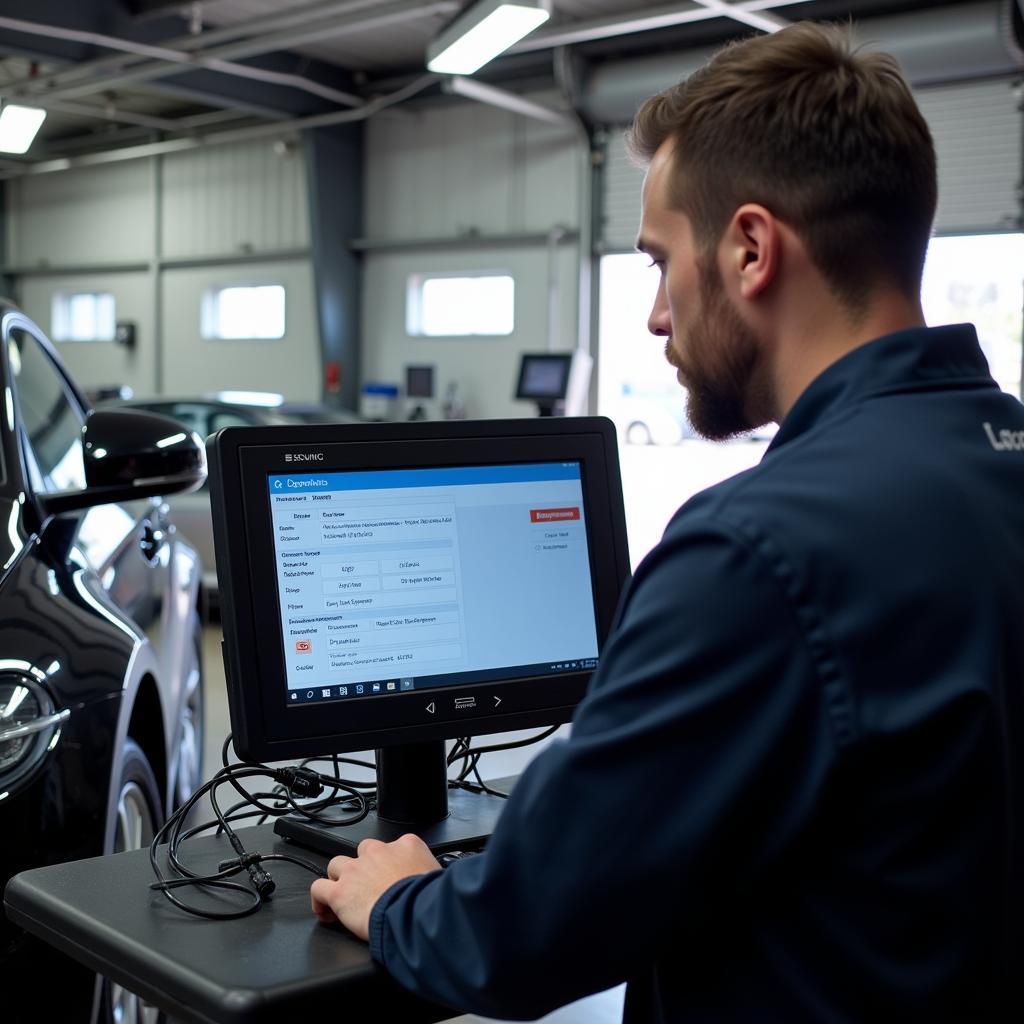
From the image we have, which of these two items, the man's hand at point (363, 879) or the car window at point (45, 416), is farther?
the car window at point (45, 416)

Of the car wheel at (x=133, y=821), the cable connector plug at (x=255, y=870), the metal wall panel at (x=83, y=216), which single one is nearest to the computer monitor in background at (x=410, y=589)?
the cable connector plug at (x=255, y=870)

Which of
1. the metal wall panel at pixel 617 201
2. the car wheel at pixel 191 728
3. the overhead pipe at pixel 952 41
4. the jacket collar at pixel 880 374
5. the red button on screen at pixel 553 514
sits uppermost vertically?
the overhead pipe at pixel 952 41

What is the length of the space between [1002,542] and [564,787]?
389 mm

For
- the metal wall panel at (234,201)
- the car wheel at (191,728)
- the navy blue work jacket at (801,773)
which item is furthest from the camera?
the metal wall panel at (234,201)

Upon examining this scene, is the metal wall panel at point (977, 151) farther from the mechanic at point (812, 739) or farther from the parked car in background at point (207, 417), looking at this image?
the mechanic at point (812, 739)

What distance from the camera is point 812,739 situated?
942mm

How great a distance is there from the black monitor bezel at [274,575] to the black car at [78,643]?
0.82 feet

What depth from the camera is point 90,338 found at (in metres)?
15.3

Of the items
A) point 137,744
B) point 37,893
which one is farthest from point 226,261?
point 37,893

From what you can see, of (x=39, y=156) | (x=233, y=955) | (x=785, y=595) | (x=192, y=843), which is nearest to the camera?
(x=785, y=595)

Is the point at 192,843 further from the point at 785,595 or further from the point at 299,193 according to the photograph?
the point at 299,193

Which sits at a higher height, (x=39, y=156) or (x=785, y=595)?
(x=39, y=156)

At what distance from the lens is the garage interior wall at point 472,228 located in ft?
36.1

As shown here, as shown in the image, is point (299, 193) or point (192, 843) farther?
point (299, 193)
